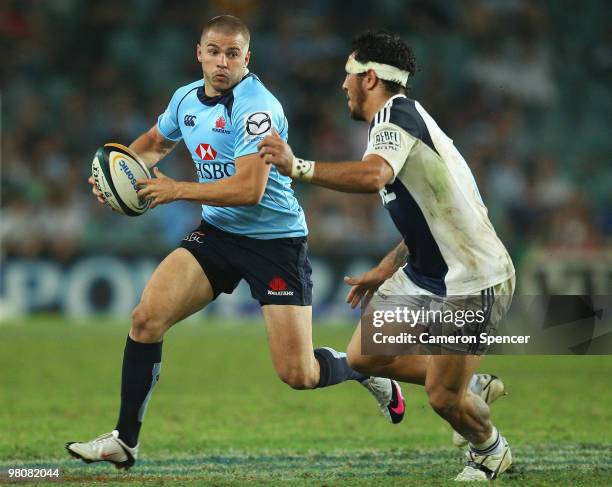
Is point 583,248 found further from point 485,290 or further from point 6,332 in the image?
point 485,290

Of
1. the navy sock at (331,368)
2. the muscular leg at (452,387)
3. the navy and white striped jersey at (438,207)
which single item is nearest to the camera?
the navy and white striped jersey at (438,207)

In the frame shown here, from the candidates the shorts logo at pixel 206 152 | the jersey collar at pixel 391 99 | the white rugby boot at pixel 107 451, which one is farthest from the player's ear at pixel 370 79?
the white rugby boot at pixel 107 451

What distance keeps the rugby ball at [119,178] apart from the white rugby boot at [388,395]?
73.0 inches

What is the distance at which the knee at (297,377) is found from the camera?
6742 millimetres

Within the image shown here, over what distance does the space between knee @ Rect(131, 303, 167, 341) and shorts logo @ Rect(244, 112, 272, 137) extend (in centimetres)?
111

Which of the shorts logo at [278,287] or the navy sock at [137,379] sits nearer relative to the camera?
the navy sock at [137,379]

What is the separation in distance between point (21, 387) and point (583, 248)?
27.7 ft

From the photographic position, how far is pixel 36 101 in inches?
685

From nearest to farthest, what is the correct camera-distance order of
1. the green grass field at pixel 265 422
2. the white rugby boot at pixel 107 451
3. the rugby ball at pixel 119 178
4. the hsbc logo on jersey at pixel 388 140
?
1. the hsbc logo on jersey at pixel 388 140
2. the white rugby boot at pixel 107 451
3. the green grass field at pixel 265 422
4. the rugby ball at pixel 119 178

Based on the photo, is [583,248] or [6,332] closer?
[6,332]

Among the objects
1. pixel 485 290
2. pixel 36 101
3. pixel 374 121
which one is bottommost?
pixel 485 290

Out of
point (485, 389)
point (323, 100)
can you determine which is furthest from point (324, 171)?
point (323, 100)

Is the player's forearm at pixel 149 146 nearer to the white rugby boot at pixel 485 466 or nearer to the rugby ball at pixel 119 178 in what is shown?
the rugby ball at pixel 119 178

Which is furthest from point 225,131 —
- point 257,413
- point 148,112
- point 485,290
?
point 148,112
